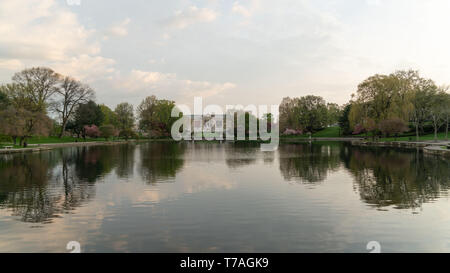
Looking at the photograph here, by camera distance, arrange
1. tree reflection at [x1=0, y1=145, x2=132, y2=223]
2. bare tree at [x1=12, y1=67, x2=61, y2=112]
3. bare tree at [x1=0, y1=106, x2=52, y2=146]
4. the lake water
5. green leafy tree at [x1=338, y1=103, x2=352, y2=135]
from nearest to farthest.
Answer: the lake water < tree reflection at [x1=0, y1=145, x2=132, y2=223] < bare tree at [x1=0, y1=106, x2=52, y2=146] < bare tree at [x1=12, y1=67, x2=61, y2=112] < green leafy tree at [x1=338, y1=103, x2=352, y2=135]

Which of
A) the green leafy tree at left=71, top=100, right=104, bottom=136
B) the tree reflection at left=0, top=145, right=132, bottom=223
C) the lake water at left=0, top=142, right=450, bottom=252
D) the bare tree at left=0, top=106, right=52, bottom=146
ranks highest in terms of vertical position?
the green leafy tree at left=71, top=100, right=104, bottom=136

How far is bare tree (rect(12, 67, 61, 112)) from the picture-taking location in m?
67.0

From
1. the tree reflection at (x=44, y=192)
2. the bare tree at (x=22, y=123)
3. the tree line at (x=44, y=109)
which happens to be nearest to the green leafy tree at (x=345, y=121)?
the tree line at (x=44, y=109)

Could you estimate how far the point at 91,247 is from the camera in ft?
26.1

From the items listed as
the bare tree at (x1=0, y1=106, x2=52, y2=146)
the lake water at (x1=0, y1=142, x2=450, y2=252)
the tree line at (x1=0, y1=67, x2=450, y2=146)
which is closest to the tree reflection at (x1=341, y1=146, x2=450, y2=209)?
the lake water at (x1=0, y1=142, x2=450, y2=252)

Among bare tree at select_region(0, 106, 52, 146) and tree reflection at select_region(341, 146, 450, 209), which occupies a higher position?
bare tree at select_region(0, 106, 52, 146)

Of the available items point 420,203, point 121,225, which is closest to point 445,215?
point 420,203

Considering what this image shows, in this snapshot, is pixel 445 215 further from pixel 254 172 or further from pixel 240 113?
pixel 240 113

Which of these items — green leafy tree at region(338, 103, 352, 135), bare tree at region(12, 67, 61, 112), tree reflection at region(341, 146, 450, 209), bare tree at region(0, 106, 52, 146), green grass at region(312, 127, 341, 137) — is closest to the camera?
tree reflection at region(341, 146, 450, 209)

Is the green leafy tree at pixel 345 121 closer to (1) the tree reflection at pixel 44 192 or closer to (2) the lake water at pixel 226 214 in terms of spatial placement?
(2) the lake water at pixel 226 214

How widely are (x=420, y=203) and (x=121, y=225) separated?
38.5 ft

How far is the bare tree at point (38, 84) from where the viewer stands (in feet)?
220

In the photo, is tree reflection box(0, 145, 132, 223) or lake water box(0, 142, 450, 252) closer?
lake water box(0, 142, 450, 252)

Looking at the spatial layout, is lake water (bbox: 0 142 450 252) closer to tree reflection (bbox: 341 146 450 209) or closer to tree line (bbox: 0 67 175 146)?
tree reflection (bbox: 341 146 450 209)
